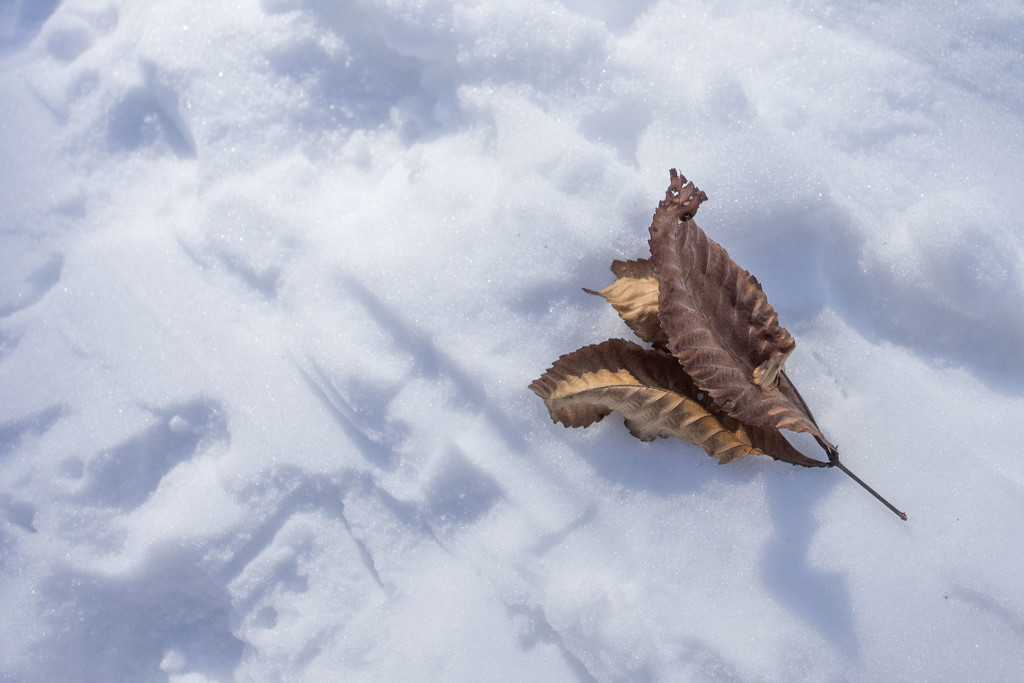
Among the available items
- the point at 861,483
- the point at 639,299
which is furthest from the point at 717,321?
the point at 861,483

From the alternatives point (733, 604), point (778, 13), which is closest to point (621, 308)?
point (733, 604)

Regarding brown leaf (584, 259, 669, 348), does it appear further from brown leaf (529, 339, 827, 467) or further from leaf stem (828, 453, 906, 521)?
leaf stem (828, 453, 906, 521)

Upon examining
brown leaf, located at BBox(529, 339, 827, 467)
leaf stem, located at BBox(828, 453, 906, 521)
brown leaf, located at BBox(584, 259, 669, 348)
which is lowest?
leaf stem, located at BBox(828, 453, 906, 521)

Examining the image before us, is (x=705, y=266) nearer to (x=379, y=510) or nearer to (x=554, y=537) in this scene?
(x=554, y=537)

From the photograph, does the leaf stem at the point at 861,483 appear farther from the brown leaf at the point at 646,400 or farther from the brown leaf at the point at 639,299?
the brown leaf at the point at 639,299

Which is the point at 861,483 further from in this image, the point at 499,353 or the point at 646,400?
the point at 499,353

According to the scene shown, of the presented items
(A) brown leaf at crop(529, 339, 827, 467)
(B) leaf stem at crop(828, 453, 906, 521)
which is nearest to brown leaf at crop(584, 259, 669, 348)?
(A) brown leaf at crop(529, 339, 827, 467)
